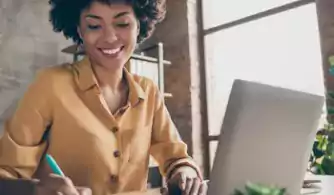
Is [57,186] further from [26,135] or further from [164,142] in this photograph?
[164,142]

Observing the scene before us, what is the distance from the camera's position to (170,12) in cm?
321

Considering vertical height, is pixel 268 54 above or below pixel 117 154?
above

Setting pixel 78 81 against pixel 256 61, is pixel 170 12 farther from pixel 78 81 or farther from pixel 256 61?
pixel 78 81

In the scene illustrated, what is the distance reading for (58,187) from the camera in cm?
74

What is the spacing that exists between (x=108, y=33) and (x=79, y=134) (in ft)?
0.77

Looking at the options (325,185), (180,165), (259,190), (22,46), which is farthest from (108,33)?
(22,46)

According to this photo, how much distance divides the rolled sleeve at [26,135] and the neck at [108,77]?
0.12 metres

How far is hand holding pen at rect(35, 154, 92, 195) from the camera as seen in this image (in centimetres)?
73

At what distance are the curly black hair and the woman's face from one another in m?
0.02

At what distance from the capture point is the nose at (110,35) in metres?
0.96

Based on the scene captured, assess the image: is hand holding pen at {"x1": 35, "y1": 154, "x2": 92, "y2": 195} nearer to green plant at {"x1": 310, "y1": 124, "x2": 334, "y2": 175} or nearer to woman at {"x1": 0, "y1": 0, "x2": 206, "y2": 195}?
woman at {"x1": 0, "y1": 0, "x2": 206, "y2": 195}

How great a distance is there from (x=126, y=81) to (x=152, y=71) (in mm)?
1857

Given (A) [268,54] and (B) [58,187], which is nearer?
(B) [58,187]

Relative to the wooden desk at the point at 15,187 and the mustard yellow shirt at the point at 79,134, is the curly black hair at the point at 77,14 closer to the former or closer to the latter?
the mustard yellow shirt at the point at 79,134
